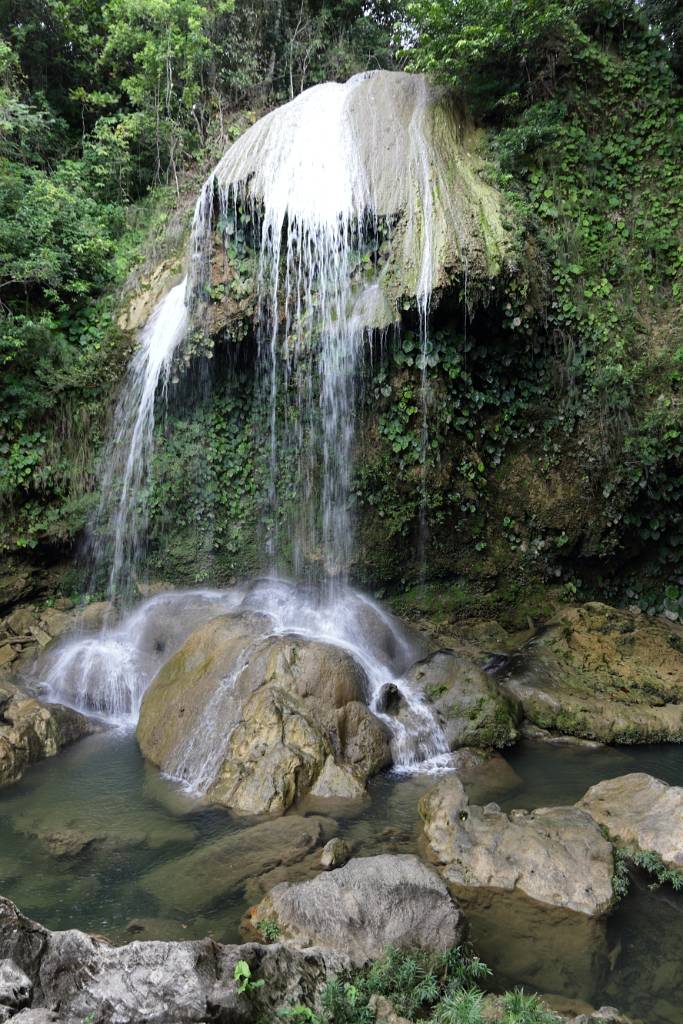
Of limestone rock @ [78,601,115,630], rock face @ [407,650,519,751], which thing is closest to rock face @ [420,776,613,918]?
rock face @ [407,650,519,751]

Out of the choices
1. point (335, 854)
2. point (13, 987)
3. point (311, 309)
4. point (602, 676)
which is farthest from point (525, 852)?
point (311, 309)

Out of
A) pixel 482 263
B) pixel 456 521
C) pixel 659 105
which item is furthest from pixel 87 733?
pixel 659 105

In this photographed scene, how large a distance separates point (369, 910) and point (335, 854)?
1.06 metres

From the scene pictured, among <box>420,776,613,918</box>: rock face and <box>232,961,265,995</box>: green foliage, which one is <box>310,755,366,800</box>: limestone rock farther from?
<box>232,961,265,995</box>: green foliage

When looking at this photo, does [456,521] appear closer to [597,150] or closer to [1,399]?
[597,150]

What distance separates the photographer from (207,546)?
9.95 meters

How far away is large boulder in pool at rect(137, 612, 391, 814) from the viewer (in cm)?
568

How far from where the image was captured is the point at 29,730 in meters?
6.59

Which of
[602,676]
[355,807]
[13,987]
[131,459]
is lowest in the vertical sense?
[355,807]

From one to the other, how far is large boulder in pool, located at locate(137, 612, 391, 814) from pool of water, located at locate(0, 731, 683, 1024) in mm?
234

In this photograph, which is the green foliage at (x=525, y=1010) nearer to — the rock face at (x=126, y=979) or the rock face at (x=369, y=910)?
the rock face at (x=369, y=910)

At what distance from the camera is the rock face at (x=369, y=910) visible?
3.44 m

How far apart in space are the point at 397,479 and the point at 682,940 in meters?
Answer: 6.18

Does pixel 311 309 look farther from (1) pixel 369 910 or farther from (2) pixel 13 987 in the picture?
(2) pixel 13 987
